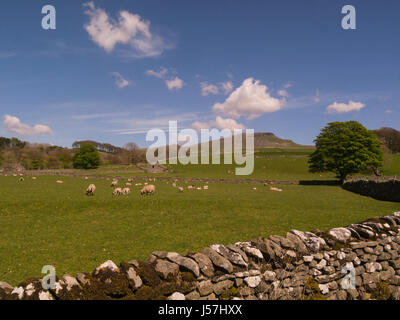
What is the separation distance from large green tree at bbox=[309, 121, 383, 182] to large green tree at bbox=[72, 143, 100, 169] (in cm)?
8170

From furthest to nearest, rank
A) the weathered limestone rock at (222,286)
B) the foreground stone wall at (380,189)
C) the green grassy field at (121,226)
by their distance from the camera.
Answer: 1. the foreground stone wall at (380,189)
2. the green grassy field at (121,226)
3. the weathered limestone rock at (222,286)

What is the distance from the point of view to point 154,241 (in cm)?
1009

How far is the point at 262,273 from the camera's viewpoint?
5383 mm

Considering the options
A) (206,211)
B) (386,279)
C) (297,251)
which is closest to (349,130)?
(206,211)

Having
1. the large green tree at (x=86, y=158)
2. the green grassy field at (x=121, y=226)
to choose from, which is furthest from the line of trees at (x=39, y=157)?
the green grassy field at (x=121, y=226)

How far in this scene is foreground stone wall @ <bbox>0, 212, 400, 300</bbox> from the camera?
4.14m

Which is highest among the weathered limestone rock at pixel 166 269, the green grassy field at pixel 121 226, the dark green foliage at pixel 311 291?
the weathered limestone rock at pixel 166 269

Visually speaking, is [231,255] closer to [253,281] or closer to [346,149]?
[253,281]

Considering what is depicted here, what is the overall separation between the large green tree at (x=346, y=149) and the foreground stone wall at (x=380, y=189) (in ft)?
25.2

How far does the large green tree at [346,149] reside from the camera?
38156 millimetres

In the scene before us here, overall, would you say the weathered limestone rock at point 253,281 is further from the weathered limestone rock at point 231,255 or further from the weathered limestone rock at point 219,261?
the weathered limestone rock at point 219,261

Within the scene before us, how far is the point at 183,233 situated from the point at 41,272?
233 inches

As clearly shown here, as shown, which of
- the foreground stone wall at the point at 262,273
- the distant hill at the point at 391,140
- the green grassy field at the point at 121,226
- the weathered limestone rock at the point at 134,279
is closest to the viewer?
the foreground stone wall at the point at 262,273
